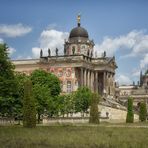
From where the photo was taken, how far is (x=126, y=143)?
104 ft

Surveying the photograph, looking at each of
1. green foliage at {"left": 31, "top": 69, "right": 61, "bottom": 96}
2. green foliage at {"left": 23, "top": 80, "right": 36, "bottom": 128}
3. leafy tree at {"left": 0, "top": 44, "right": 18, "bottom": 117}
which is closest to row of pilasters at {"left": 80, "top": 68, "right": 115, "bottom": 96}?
green foliage at {"left": 31, "top": 69, "right": 61, "bottom": 96}

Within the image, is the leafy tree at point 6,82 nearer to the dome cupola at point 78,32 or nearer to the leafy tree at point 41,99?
the leafy tree at point 41,99

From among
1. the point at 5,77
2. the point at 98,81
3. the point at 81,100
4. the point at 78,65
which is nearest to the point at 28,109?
the point at 5,77

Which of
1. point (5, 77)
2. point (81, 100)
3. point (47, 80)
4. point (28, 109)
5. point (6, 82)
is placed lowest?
point (28, 109)

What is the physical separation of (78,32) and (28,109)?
74.7 m

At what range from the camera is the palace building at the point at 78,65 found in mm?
118062

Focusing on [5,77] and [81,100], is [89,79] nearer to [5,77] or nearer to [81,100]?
[81,100]

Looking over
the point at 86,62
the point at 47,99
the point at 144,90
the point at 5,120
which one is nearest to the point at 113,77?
the point at 86,62

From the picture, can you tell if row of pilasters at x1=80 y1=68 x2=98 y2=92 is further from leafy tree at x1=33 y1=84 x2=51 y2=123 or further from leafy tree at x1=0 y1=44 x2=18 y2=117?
leafy tree at x1=0 y1=44 x2=18 y2=117

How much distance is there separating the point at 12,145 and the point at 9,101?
35.0 metres

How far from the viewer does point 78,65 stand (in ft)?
384

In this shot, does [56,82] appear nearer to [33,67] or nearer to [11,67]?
[33,67]

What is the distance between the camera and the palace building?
4648 inches

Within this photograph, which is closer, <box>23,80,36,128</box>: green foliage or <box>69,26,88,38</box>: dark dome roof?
<box>23,80,36,128</box>: green foliage
